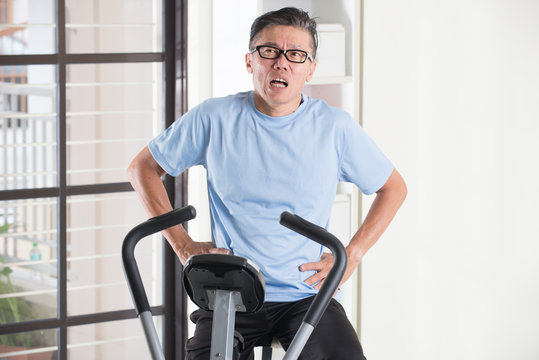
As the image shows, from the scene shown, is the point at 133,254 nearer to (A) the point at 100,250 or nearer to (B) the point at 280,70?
(B) the point at 280,70

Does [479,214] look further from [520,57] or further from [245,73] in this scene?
[245,73]

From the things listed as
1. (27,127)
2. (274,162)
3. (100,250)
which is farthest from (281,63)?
(100,250)

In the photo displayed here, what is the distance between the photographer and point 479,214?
2598 millimetres

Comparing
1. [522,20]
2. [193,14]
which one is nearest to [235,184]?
[193,14]

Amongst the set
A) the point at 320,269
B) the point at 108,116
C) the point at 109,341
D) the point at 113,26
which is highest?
the point at 113,26

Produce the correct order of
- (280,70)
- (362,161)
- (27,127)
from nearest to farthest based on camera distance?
(280,70) < (362,161) < (27,127)

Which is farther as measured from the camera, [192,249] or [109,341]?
[109,341]

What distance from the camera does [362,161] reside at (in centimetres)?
196

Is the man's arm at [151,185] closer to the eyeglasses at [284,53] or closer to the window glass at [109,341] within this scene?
the eyeglasses at [284,53]

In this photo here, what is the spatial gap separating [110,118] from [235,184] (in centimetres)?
111

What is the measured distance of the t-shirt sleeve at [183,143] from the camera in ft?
6.35

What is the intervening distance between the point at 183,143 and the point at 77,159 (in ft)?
3.24

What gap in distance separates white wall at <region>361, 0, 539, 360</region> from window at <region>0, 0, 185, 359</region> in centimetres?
81

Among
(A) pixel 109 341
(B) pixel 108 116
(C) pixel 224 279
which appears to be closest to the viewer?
(C) pixel 224 279
